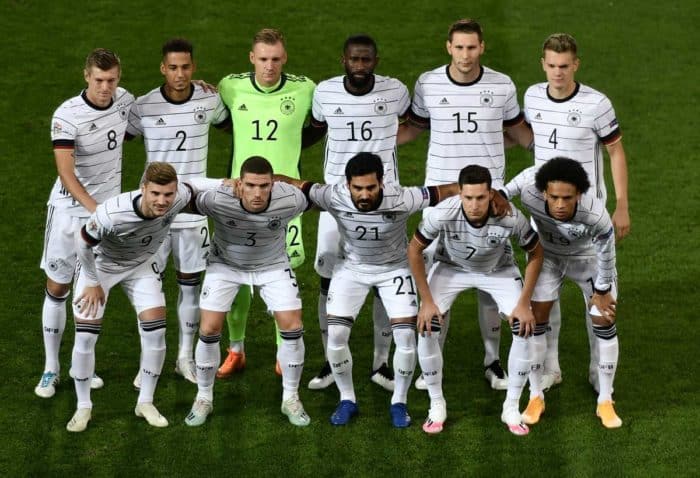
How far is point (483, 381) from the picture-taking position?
34.6 ft

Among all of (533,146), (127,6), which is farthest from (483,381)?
(127,6)

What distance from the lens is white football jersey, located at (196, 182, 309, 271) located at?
9.52 meters

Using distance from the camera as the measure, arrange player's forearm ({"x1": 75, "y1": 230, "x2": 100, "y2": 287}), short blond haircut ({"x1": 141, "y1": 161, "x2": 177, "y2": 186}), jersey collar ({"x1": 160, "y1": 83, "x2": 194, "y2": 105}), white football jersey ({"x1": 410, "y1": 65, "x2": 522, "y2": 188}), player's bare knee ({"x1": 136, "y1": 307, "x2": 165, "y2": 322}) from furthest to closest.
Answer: jersey collar ({"x1": 160, "y1": 83, "x2": 194, "y2": 105}) → white football jersey ({"x1": 410, "y1": 65, "x2": 522, "y2": 188}) → player's bare knee ({"x1": 136, "y1": 307, "x2": 165, "y2": 322}) → player's forearm ({"x1": 75, "y1": 230, "x2": 100, "y2": 287}) → short blond haircut ({"x1": 141, "y1": 161, "x2": 177, "y2": 186})

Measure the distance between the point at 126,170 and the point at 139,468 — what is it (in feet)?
17.7

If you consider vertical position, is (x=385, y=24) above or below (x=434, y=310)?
above

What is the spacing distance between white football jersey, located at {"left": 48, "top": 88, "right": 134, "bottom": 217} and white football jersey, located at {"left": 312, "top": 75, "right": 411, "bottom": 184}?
56.1 inches

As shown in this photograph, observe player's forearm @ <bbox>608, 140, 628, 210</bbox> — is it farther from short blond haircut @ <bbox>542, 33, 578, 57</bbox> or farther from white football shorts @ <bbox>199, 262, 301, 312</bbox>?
white football shorts @ <bbox>199, 262, 301, 312</bbox>

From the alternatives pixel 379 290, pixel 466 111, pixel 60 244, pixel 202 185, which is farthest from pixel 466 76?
pixel 60 244

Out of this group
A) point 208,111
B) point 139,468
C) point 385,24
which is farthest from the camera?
point 385,24

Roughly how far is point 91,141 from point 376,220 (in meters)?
2.07

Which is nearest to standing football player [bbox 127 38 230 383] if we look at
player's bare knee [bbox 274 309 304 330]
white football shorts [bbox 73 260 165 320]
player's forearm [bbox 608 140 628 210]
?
white football shorts [bbox 73 260 165 320]

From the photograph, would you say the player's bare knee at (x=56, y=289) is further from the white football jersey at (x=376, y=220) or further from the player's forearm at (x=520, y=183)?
the player's forearm at (x=520, y=183)

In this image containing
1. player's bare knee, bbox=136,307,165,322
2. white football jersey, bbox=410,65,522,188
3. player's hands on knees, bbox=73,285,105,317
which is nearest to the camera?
player's hands on knees, bbox=73,285,105,317

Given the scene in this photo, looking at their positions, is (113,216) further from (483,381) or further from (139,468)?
(483,381)
